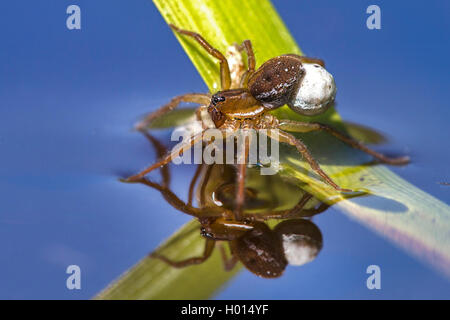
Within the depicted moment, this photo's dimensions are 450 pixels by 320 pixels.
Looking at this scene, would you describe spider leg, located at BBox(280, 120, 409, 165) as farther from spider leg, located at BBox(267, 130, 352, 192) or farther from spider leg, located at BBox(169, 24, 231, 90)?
spider leg, located at BBox(169, 24, 231, 90)

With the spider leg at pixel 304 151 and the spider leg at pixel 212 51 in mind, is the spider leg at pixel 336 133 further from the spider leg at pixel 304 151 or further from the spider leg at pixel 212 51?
the spider leg at pixel 212 51

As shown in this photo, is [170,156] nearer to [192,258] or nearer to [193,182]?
[193,182]

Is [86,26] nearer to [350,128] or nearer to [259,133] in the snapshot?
[259,133]

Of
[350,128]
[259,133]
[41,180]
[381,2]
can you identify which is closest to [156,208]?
[41,180]

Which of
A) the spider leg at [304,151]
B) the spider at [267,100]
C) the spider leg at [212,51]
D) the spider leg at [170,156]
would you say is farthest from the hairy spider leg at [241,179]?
the spider leg at [212,51]

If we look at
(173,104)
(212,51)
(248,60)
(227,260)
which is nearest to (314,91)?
(248,60)

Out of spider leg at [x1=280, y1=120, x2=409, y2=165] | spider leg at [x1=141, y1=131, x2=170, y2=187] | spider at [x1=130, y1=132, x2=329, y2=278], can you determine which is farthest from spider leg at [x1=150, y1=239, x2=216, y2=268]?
spider leg at [x1=280, y1=120, x2=409, y2=165]
